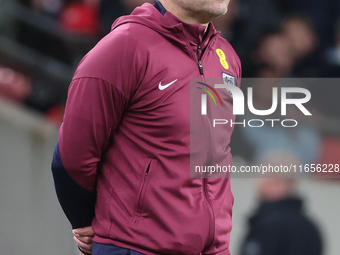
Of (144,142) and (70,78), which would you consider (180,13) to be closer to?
(144,142)

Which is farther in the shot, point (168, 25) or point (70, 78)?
point (70, 78)

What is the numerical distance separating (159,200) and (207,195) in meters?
0.15

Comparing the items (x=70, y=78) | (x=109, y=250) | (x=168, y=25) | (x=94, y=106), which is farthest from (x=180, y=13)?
(x=70, y=78)

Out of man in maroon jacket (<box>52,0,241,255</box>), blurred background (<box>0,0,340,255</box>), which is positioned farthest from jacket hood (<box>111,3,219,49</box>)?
blurred background (<box>0,0,340,255</box>)

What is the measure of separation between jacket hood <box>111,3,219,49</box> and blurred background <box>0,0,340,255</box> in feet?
4.81

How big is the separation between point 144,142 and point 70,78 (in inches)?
82.1

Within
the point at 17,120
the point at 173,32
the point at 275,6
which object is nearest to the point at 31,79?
the point at 17,120

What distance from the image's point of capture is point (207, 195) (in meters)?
1.35

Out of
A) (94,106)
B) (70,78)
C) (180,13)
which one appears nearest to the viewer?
(94,106)

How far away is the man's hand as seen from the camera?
4.68ft

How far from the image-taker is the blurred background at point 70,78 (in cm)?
278

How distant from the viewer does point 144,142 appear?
4.31 feet

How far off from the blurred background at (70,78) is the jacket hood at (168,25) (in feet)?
4.81

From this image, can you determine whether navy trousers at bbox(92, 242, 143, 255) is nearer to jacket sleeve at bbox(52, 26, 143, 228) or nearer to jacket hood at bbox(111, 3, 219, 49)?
jacket sleeve at bbox(52, 26, 143, 228)
